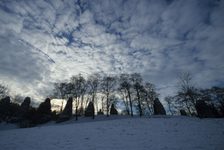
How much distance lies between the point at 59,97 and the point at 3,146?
40.0 metres

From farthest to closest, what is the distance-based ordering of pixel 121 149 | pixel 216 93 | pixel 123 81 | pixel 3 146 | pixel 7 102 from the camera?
pixel 7 102 < pixel 123 81 < pixel 216 93 < pixel 3 146 < pixel 121 149

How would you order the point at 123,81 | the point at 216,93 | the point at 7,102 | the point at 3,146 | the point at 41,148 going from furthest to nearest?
the point at 7,102 < the point at 123,81 < the point at 216,93 < the point at 3,146 < the point at 41,148

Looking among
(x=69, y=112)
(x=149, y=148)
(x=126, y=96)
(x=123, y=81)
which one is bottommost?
(x=149, y=148)

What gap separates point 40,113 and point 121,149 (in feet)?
150

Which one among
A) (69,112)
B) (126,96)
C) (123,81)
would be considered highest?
(123,81)

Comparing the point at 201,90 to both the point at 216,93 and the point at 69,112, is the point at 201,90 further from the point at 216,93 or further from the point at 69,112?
the point at 69,112

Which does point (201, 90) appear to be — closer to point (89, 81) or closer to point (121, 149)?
point (89, 81)

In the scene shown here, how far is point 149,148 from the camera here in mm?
11141

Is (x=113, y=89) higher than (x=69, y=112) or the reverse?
higher

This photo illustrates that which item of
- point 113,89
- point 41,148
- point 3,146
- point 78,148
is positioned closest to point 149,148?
point 78,148

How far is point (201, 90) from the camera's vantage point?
1794 inches

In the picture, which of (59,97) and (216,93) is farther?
(59,97)

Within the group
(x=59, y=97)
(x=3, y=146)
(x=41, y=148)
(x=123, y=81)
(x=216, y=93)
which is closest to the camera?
(x=41, y=148)

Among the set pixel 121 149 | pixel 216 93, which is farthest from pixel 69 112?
pixel 216 93
